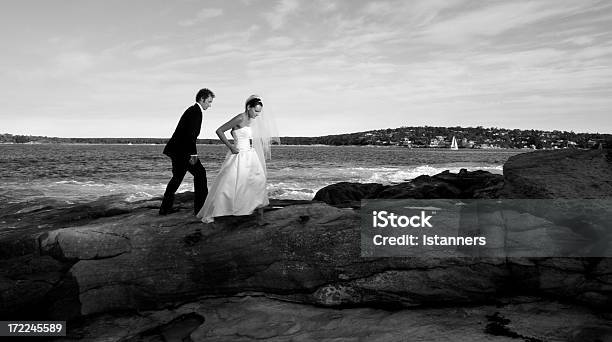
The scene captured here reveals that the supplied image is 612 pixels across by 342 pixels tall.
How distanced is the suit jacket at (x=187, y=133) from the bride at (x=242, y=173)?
20.0 inches

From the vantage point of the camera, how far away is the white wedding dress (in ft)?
24.6

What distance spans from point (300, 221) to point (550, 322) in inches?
149

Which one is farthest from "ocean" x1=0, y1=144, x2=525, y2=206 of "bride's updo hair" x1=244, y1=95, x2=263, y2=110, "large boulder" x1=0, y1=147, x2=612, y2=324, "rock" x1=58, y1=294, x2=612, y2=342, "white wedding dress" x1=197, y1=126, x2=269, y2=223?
"rock" x1=58, y1=294, x2=612, y2=342

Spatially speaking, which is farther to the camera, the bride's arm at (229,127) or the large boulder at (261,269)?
the bride's arm at (229,127)

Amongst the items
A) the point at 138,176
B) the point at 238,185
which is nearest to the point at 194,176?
the point at 238,185

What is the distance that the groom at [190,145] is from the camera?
299 inches

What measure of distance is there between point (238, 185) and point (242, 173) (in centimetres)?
22

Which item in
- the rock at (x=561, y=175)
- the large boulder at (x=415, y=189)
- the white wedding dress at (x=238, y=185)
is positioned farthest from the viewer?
the large boulder at (x=415, y=189)

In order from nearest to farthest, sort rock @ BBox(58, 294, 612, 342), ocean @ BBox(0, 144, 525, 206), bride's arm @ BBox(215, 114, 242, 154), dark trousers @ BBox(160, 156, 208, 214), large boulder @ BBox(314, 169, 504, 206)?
rock @ BBox(58, 294, 612, 342) < bride's arm @ BBox(215, 114, 242, 154) < dark trousers @ BBox(160, 156, 208, 214) < large boulder @ BBox(314, 169, 504, 206) < ocean @ BBox(0, 144, 525, 206)

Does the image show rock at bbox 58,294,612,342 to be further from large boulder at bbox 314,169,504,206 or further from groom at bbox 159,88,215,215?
large boulder at bbox 314,169,504,206

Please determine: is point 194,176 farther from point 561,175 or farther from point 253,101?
point 561,175

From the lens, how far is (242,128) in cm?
753

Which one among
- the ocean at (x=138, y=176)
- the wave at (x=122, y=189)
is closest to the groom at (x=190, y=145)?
the wave at (x=122, y=189)

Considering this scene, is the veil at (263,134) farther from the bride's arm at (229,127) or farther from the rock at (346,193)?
the rock at (346,193)
